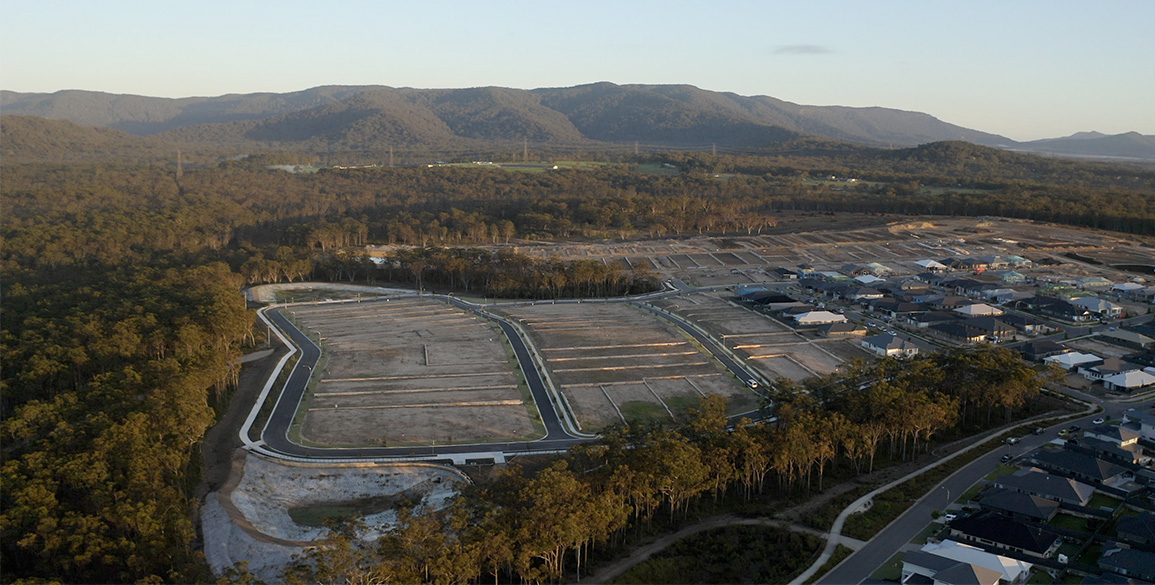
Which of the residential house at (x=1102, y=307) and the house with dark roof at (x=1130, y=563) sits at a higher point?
the residential house at (x=1102, y=307)

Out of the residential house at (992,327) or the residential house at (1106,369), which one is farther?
the residential house at (992,327)

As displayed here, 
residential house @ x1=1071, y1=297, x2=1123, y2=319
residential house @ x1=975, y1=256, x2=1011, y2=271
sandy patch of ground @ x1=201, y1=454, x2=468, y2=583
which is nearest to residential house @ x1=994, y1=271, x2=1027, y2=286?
residential house @ x1=975, y1=256, x2=1011, y2=271

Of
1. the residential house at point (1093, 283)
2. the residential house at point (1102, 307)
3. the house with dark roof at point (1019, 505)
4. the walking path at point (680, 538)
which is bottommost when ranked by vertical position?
the walking path at point (680, 538)

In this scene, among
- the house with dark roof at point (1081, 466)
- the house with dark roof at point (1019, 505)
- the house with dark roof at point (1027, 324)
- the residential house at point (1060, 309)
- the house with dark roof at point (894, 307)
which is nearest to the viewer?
the house with dark roof at point (1019, 505)

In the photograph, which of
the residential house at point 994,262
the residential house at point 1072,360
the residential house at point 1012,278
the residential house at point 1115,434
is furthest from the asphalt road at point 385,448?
the residential house at point 994,262

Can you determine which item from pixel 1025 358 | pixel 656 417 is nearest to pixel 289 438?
pixel 656 417

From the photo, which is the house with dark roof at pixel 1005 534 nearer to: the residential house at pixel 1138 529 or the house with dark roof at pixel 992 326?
the residential house at pixel 1138 529
